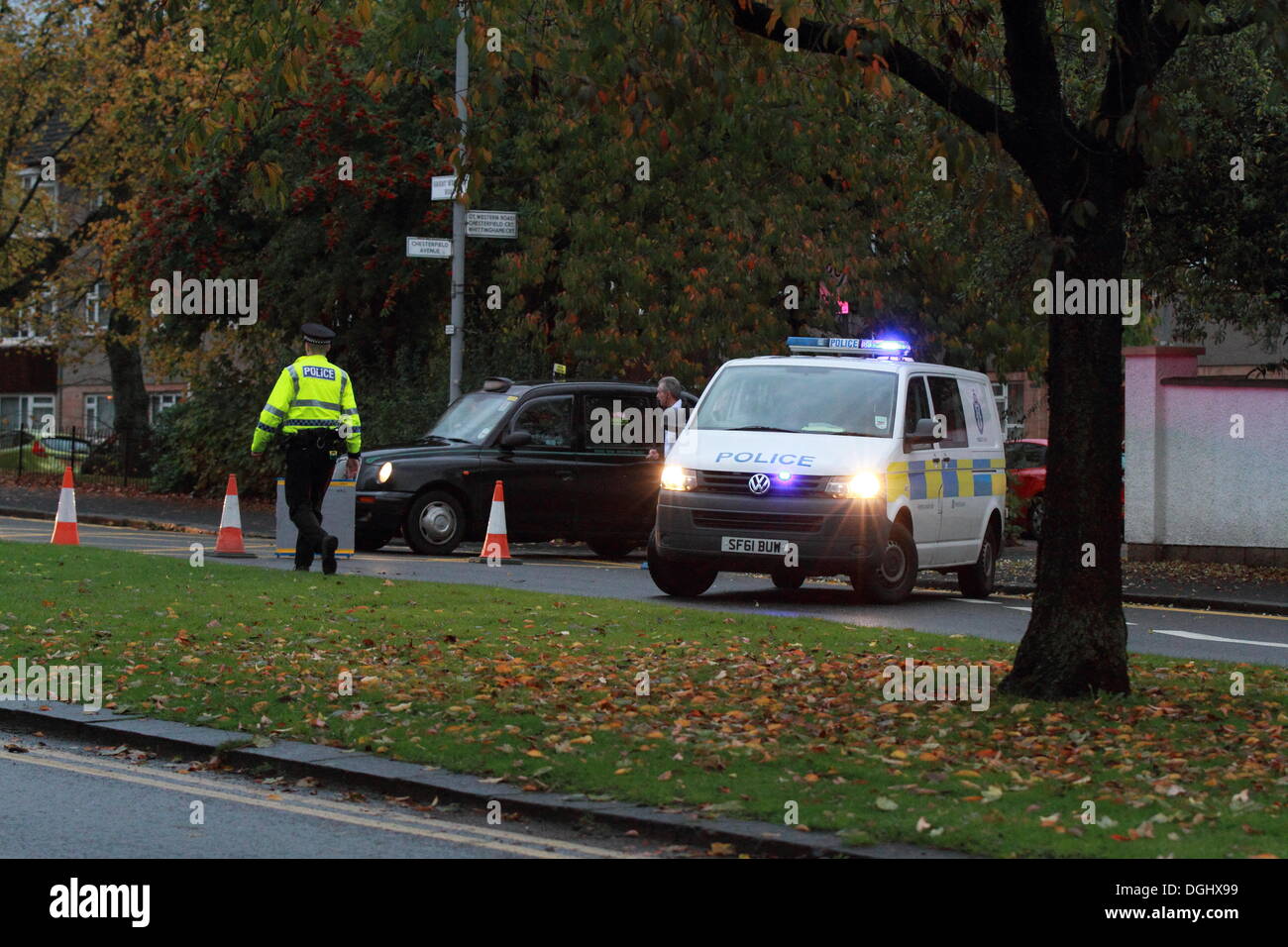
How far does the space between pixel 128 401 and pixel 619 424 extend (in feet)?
73.8

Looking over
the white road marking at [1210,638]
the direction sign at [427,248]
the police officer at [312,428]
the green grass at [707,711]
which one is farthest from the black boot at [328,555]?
the direction sign at [427,248]

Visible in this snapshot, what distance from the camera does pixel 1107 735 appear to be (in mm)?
8586

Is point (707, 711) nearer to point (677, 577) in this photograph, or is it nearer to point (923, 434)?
point (677, 577)

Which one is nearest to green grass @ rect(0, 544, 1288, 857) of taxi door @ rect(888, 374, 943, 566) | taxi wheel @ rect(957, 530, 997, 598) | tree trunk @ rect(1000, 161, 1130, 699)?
tree trunk @ rect(1000, 161, 1130, 699)

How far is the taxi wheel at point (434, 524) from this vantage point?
67.0ft

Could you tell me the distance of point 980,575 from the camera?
57.9 feet

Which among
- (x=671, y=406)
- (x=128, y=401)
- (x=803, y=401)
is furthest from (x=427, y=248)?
(x=128, y=401)

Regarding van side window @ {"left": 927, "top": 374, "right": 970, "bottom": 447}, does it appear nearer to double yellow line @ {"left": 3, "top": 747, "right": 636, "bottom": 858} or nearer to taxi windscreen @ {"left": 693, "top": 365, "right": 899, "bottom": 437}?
taxi windscreen @ {"left": 693, "top": 365, "right": 899, "bottom": 437}

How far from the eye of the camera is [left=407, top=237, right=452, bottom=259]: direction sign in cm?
2442

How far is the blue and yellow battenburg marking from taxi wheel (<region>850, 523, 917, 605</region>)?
0.36 metres

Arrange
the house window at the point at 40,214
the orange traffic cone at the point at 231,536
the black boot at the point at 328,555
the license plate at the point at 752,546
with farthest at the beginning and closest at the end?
the house window at the point at 40,214 → the orange traffic cone at the point at 231,536 → the black boot at the point at 328,555 → the license plate at the point at 752,546

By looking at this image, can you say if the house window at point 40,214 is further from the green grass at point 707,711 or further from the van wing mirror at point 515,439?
the green grass at point 707,711
